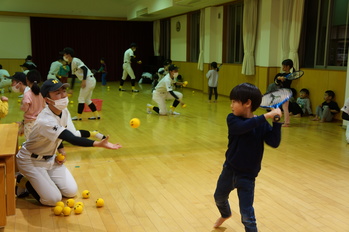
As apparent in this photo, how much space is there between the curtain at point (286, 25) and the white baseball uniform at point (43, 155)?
24.9 ft

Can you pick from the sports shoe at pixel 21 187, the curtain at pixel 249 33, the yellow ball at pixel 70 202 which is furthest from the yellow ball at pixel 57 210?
the curtain at pixel 249 33

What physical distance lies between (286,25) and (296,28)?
37cm

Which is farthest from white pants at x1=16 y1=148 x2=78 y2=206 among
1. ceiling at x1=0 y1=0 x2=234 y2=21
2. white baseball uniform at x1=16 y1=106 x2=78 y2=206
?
ceiling at x1=0 y1=0 x2=234 y2=21

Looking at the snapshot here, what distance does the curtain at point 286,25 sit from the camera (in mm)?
9562

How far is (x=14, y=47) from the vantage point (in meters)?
16.9

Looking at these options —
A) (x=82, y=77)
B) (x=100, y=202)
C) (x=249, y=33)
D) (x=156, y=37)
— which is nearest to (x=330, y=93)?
(x=249, y=33)

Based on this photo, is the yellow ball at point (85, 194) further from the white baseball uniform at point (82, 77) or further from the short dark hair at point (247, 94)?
the white baseball uniform at point (82, 77)

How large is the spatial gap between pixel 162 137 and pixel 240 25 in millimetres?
6873

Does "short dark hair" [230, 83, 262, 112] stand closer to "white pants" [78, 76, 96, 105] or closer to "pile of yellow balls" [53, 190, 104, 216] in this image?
"pile of yellow balls" [53, 190, 104, 216]

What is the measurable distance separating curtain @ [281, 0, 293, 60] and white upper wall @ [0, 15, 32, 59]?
1247 centimetres

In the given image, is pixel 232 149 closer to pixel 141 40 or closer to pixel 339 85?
pixel 339 85

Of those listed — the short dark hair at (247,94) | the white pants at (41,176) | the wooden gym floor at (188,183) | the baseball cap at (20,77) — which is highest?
the short dark hair at (247,94)

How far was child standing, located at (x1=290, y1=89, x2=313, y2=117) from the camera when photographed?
8758 millimetres

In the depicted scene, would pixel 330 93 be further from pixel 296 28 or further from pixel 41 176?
pixel 41 176
